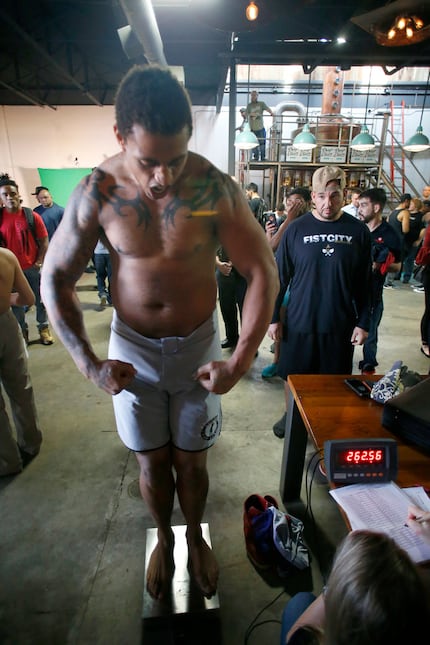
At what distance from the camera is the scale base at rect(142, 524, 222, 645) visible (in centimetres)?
144

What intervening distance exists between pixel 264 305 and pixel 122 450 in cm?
191

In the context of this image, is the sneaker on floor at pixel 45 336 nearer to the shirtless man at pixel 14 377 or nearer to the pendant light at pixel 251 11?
the shirtless man at pixel 14 377

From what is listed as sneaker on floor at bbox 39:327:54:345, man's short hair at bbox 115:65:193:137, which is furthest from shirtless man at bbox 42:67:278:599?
sneaker on floor at bbox 39:327:54:345

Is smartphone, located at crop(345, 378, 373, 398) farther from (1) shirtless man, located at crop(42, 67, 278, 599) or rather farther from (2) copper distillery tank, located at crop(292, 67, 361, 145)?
(2) copper distillery tank, located at crop(292, 67, 361, 145)

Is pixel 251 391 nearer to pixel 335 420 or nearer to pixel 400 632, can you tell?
pixel 335 420

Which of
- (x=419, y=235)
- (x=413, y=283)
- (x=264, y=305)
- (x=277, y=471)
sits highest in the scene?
(x=264, y=305)

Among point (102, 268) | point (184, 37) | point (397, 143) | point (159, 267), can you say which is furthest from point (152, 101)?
point (397, 143)

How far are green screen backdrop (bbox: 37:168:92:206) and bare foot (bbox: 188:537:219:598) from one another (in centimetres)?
1014

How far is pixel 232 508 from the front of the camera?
2.06 meters

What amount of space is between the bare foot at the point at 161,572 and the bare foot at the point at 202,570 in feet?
0.30

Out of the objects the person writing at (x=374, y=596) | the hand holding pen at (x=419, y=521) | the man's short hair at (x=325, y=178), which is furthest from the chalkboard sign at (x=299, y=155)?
the person writing at (x=374, y=596)

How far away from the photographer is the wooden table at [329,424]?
129 cm

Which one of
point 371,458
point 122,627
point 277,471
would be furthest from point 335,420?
point 122,627

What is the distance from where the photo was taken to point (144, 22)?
3.60 metres
